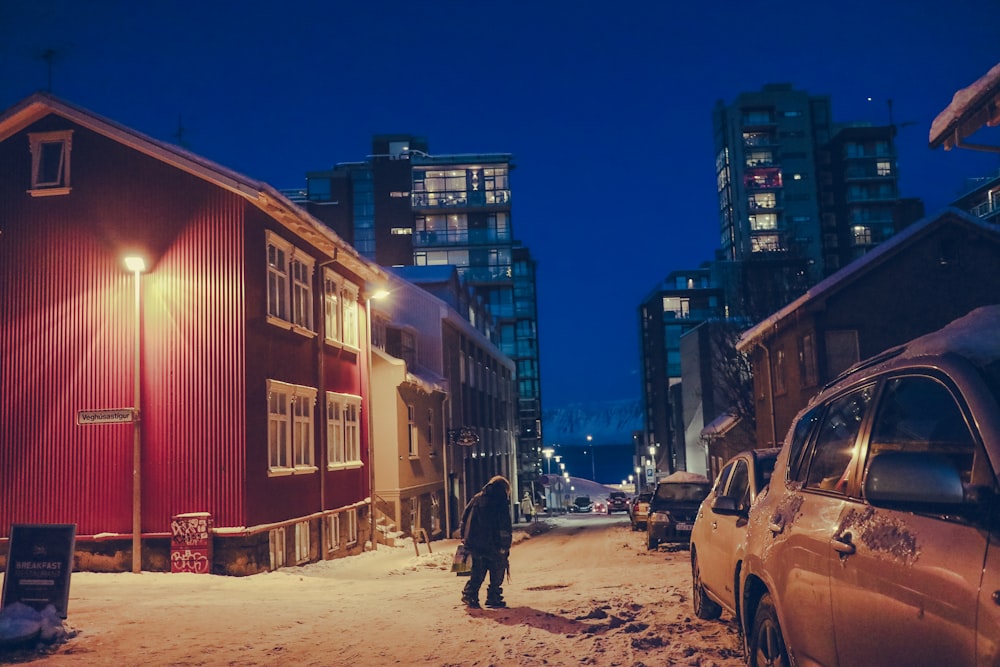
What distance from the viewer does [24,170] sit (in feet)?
61.9

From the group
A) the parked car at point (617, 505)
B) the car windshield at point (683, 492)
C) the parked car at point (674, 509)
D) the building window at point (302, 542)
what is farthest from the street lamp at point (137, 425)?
the parked car at point (617, 505)

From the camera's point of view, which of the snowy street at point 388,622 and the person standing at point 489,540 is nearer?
the snowy street at point 388,622

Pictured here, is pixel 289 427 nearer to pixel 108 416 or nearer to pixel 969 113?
pixel 108 416

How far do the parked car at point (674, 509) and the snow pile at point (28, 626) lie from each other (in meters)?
13.7

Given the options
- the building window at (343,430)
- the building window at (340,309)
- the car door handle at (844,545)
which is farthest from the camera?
the building window at (340,309)

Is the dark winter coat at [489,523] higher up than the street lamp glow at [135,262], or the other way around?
the street lamp glow at [135,262]

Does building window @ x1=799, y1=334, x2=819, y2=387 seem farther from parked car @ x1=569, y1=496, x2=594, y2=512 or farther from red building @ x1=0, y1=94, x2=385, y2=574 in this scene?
parked car @ x1=569, y1=496, x2=594, y2=512

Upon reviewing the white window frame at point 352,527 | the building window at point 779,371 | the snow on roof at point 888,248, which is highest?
the snow on roof at point 888,248

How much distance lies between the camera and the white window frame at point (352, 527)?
939 inches

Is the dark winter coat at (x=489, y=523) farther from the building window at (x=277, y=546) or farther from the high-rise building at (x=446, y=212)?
the high-rise building at (x=446, y=212)

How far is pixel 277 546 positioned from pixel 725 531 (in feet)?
41.8

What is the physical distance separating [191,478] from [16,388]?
4.15 meters

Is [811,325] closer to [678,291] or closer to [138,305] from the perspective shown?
[138,305]

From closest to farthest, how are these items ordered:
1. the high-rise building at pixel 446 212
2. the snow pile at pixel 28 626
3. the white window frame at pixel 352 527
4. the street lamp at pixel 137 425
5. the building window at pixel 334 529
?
1. the snow pile at pixel 28 626
2. the street lamp at pixel 137 425
3. the building window at pixel 334 529
4. the white window frame at pixel 352 527
5. the high-rise building at pixel 446 212
